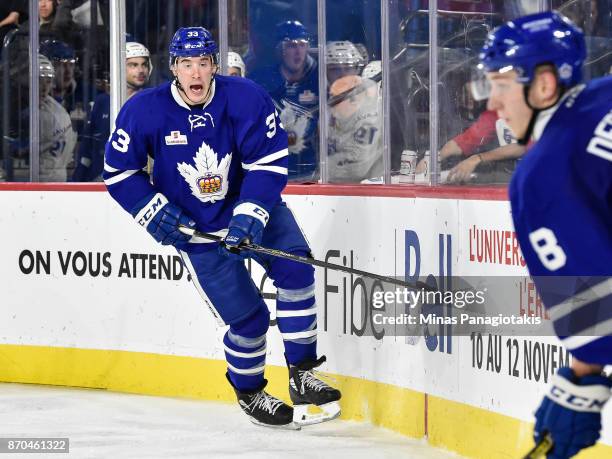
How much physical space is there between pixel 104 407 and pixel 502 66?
342 centimetres

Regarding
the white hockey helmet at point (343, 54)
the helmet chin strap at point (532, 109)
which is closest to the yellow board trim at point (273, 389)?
the white hockey helmet at point (343, 54)

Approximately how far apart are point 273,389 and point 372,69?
126 centimetres

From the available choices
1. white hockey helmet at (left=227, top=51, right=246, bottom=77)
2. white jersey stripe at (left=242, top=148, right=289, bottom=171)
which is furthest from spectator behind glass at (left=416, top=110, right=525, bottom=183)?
white hockey helmet at (left=227, top=51, right=246, bottom=77)

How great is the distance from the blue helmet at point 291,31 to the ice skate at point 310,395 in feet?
4.60

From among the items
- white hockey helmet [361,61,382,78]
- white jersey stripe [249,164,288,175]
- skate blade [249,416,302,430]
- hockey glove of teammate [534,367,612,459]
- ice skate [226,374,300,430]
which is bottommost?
skate blade [249,416,302,430]

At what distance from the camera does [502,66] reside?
2115 mm

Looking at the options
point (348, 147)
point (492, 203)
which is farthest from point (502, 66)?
point (348, 147)

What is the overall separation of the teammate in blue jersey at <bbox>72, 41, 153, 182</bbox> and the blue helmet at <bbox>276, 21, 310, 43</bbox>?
68 cm

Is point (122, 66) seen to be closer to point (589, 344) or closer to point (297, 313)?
point (297, 313)

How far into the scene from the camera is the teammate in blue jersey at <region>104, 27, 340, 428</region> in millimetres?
4488

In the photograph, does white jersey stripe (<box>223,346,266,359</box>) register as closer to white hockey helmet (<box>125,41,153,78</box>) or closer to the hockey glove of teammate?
white hockey helmet (<box>125,41,153,78</box>)

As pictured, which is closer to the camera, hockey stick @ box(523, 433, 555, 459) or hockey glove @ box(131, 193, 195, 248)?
hockey stick @ box(523, 433, 555, 459)

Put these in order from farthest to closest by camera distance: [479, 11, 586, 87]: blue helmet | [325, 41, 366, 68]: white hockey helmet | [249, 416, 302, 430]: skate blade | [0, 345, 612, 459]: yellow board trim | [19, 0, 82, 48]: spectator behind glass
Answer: [19, 0, 82, 48]: spectator behind glass → [325, 41, 366, 68]: white hockey helmet → [249, 416, 302, 430]: skate blade → [0, 345, 612, 459]: yellow board trim → [479, 11, 586, 87]: blue helmet

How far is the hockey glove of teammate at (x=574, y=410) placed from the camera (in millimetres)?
2072
